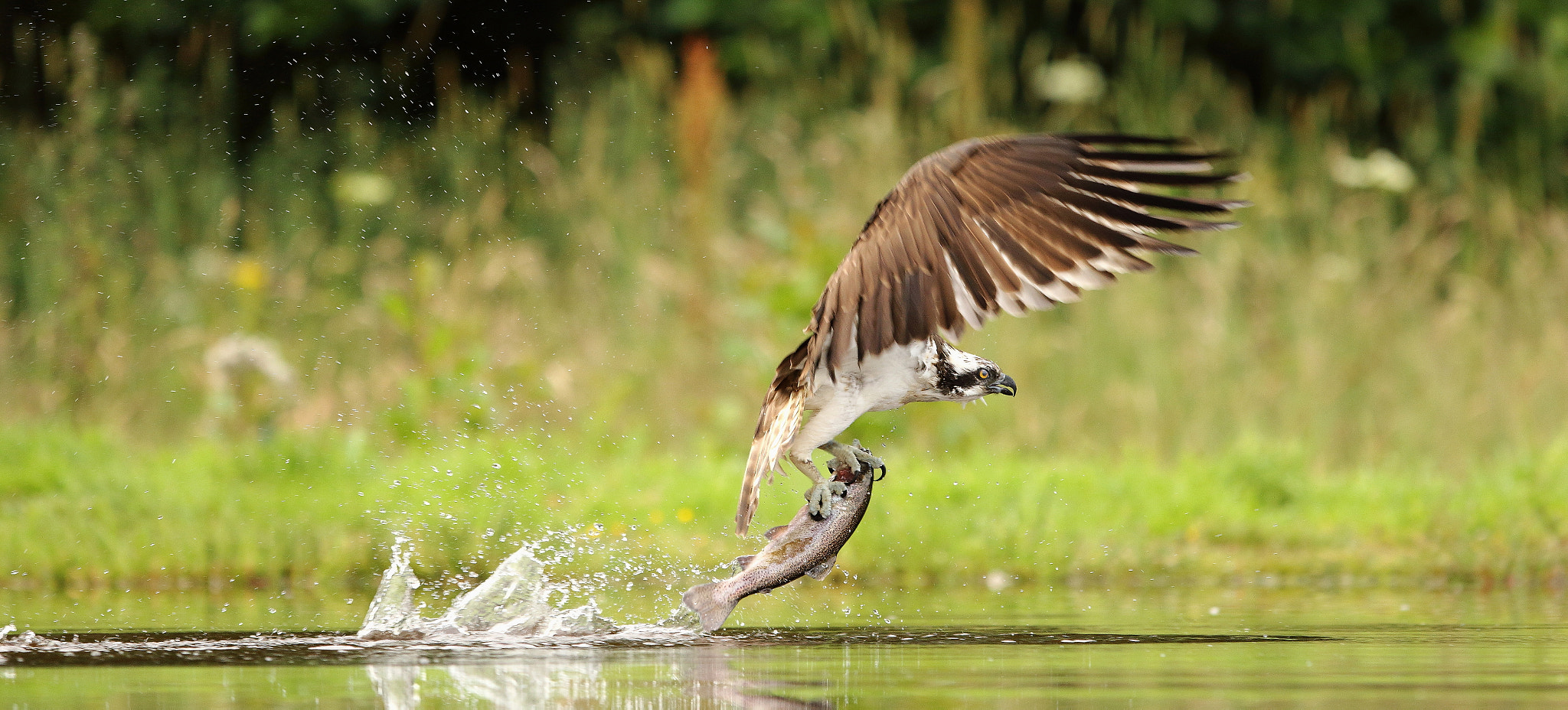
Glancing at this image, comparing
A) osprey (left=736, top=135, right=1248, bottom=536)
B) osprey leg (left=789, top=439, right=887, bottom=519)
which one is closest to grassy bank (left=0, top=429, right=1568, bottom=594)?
osprey leg (left=789, top=439, right=887, bottom=519)

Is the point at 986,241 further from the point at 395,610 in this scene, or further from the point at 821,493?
the point at 395,610

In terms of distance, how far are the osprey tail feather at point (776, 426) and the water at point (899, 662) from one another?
0.38 meters

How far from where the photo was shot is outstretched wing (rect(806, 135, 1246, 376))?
14.3ft

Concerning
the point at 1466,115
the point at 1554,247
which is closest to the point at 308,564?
the point at 1554,247

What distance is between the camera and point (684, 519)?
21.5ft

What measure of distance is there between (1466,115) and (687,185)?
4697mm

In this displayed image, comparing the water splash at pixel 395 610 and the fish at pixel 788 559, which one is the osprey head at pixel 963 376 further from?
the water splash at pixel 395 610

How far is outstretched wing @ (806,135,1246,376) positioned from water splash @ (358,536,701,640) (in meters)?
0.98

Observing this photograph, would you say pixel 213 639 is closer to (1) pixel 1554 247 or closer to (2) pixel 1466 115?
(1) pixel 1554 247

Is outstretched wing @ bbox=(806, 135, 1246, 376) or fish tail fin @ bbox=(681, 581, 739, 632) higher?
outstretched wing @ bbox=(806, 135, 1246, 376)

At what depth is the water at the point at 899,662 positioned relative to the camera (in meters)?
3.62

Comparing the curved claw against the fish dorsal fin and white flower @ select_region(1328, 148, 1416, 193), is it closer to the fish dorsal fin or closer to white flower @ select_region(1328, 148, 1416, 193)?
the fish dorsal fin

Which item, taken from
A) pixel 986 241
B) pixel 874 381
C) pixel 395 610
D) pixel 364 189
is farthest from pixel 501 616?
pixel 364 189

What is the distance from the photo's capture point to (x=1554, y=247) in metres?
9.16
